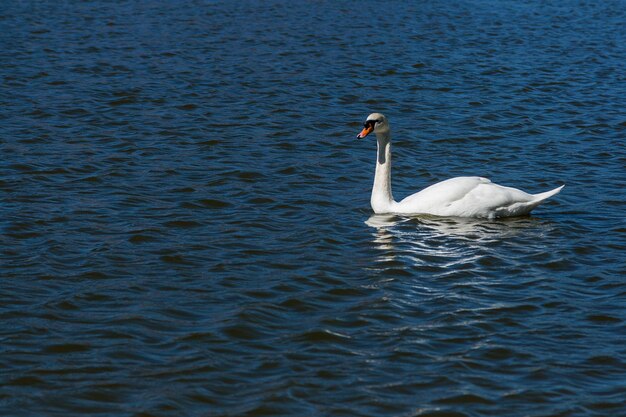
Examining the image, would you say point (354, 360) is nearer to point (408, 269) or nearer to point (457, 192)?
point (408, 269)

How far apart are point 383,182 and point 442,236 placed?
1.37 m

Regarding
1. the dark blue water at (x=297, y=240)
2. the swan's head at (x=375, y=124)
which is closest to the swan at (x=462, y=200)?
the swan's head at (x=375, y=124)

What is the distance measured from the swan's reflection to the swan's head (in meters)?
1.09

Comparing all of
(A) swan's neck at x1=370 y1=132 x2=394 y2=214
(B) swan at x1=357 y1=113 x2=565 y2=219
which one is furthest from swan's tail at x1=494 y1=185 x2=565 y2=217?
(A) swan's neck at x1=370 y1=132 x2=394 y2=214

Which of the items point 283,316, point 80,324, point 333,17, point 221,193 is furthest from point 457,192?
point 333,17

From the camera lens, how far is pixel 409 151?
55.2 ft

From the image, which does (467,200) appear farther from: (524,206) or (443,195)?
(524,206)

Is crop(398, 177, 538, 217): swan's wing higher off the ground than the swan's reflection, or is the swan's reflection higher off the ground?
crop(398, 177, 538, 217): swan's wing

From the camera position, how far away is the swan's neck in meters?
13.4

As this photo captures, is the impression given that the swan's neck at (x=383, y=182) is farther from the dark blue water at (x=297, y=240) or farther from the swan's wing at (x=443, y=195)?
the swan's wing at (x=443, y=195)

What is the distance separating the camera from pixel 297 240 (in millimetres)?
12219

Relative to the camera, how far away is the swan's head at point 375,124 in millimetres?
13445

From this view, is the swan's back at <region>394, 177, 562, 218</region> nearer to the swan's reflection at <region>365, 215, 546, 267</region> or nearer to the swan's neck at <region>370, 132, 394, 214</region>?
the swan's reflection at <region>365, 215, 546, 267</region>

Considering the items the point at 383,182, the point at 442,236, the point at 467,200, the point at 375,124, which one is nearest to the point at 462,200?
the point at 467,200
